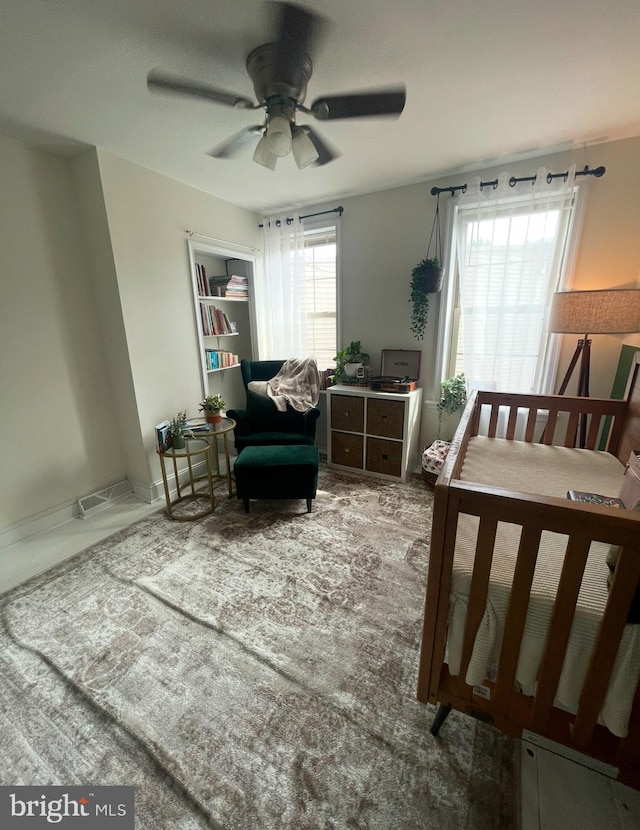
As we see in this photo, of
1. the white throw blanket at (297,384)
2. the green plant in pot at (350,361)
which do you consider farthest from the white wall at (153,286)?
the green plant in pot at (350,361)

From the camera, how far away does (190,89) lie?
1.27 metres

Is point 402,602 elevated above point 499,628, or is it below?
below

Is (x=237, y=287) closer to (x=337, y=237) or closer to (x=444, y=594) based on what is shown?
(x=337, y=237)

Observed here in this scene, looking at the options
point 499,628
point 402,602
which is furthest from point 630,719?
point 402,602

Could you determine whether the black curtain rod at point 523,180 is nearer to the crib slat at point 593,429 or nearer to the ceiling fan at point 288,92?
the ceiling fan at point 288,92

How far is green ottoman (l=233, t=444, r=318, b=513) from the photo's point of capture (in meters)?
2.33

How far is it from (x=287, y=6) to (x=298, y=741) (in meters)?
2.50

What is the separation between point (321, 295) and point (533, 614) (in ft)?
10.2

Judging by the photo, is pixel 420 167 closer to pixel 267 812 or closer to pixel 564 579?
pixel 564 579

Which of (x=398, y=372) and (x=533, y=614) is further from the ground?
(x=398, y=372)

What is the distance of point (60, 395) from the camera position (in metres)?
2.31

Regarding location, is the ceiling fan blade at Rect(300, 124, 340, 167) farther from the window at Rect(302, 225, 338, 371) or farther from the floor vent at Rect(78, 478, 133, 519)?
the floor vent at Rect(78, 478, 133, 519)

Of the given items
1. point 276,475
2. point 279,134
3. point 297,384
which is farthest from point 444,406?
point 279,134

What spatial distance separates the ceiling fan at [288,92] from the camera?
1212 mm
